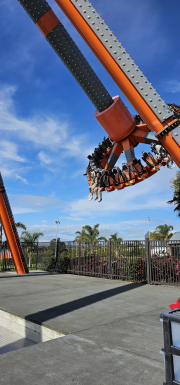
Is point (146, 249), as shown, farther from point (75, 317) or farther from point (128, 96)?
point (128, 96)

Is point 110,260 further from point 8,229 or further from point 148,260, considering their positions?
point 8,229

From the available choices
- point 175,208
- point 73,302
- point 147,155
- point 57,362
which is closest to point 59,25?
point 147,155

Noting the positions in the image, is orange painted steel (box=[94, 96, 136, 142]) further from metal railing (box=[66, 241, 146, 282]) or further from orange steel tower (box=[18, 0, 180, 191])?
metal railing (box=[66, 241, 146, 282])

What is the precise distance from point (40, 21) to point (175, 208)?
2428 cm

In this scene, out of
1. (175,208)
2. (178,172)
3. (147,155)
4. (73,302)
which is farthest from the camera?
(175,208)

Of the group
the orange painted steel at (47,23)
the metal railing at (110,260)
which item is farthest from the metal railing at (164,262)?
the orange painted steel at (47,23)

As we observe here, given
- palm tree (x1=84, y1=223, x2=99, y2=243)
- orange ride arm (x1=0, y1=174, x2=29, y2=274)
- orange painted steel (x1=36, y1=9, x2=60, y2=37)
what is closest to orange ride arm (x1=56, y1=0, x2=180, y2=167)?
orange painted steel (x1=36, y1=9, x2=60, y2=37)

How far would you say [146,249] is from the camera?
10758 mm

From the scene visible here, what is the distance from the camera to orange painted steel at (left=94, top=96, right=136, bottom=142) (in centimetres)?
661

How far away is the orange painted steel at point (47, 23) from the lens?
17.3 ft

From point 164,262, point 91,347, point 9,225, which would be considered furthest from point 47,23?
point 9,225

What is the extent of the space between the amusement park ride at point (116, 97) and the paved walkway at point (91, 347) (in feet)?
9.91

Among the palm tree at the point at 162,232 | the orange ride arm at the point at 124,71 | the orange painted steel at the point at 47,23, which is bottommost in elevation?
the palm tree at the point at 162,232

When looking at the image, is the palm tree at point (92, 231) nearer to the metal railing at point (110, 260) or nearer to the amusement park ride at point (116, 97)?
the metal railing at point (110, 260)
